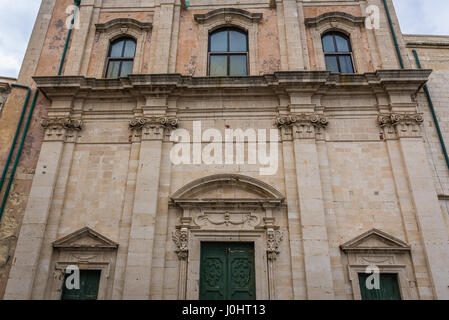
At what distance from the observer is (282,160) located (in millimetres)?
10258

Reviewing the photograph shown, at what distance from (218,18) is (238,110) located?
14.5ft

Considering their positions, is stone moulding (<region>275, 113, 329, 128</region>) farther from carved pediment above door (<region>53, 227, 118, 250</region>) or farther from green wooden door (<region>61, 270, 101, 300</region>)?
green wooden door (<region>61, 270, 101, 300</region>)

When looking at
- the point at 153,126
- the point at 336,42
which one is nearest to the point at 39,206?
the point at 153,126

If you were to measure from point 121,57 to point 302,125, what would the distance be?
24.0 ft

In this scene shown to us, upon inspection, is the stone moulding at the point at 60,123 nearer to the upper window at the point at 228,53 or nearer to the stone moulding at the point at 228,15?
the upper window at the point at 228,53

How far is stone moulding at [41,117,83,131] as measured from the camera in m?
10.8

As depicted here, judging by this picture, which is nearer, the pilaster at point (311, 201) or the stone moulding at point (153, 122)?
the pilaster at point (311, 201)

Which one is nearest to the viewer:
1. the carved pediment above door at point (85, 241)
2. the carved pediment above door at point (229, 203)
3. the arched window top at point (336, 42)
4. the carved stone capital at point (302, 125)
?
the carved pediment above door at point (85, 241)

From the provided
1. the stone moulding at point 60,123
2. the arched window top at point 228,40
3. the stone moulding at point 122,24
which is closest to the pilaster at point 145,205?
the stone moulding at point 60,123

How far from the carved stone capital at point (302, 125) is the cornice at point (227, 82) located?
3.39ft

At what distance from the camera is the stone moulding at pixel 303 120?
34.3 ft
